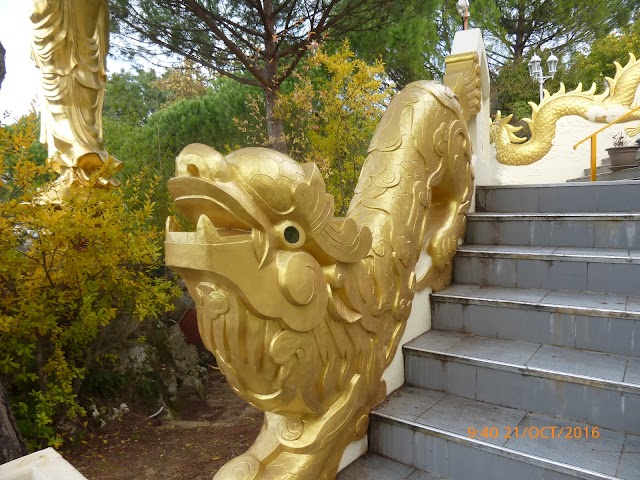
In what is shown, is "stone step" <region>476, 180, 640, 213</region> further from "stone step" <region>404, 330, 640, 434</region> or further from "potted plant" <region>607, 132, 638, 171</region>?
"potted plant" <region>607, 132, 638, 171</region>

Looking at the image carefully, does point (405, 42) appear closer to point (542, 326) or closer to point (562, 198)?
point (562, 198)

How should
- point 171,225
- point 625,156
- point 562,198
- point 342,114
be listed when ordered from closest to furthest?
point 171,225 → point 562,198 → point 625,156 → point 342,114

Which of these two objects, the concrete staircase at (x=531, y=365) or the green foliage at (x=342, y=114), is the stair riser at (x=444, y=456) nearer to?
the concrete staircase at (x=531, y=365)

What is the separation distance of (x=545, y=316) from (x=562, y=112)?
5373mm

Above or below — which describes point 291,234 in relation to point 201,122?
below

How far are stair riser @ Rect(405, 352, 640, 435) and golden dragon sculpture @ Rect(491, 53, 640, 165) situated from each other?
4.65m

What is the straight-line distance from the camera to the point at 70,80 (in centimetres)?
402

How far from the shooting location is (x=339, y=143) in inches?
222

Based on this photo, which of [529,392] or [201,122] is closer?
[529,392]

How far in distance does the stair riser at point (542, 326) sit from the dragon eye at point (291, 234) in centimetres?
121

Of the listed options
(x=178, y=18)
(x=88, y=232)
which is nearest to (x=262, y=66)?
(x=178, y=18)

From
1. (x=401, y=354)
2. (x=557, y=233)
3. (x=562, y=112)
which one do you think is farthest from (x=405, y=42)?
(x=401, y=354)

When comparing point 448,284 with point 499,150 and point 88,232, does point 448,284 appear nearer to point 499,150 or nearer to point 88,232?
point 88,232

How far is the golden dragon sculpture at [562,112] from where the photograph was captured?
18.7 ft
